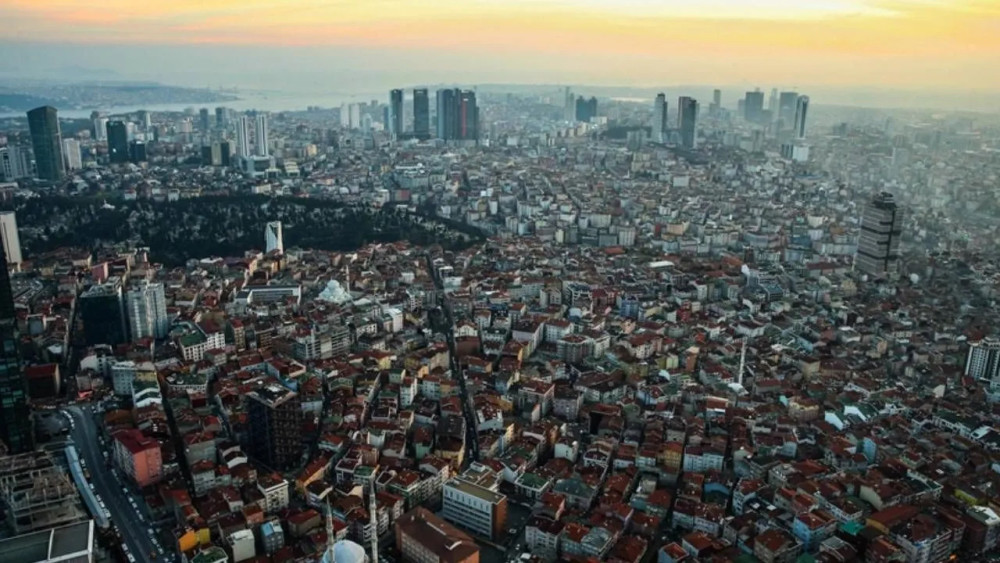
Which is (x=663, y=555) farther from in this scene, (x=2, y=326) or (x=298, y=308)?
(x=298, y=308)

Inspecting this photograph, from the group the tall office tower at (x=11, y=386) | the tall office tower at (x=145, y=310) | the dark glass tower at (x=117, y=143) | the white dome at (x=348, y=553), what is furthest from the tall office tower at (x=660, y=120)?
the white dome at (x=348, y=553)

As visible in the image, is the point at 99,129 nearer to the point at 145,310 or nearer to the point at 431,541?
the point at 145,310

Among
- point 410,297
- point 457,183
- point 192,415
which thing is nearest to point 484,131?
point 457,183

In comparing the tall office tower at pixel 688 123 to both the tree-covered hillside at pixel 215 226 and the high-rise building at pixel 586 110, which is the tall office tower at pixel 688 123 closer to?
the high-rise building at pixel 586 110

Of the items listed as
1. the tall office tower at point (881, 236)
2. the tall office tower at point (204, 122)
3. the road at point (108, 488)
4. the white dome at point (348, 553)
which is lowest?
the road at point (108, 488)

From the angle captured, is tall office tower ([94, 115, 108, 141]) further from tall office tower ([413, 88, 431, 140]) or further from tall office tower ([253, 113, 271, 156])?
tall office tower ([413, 88, 431, 140])

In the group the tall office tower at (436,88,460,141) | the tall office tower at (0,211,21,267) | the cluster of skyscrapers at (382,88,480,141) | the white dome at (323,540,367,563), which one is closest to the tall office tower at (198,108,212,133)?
the cluster of skyscrapers at (382,88,480,141)
